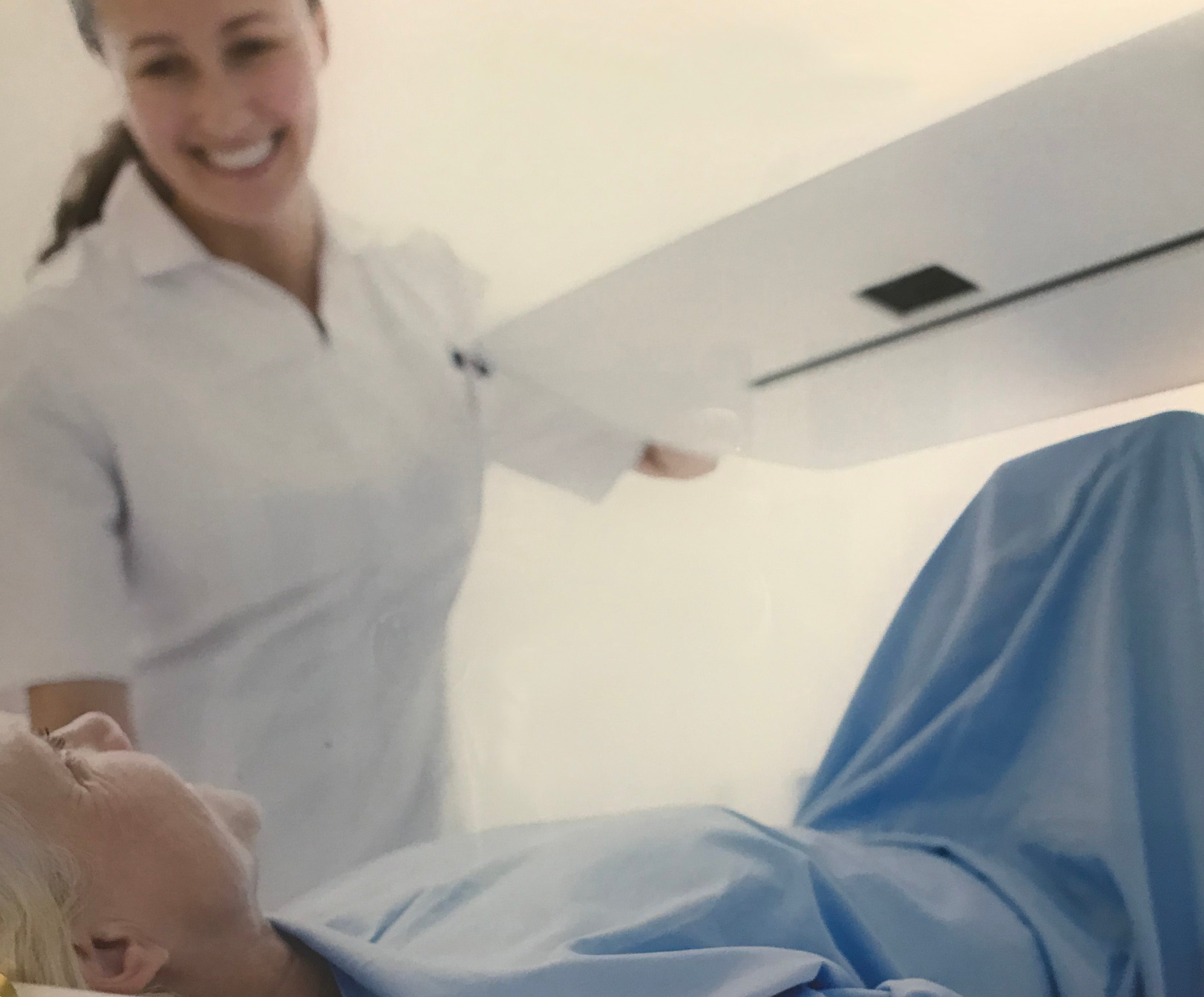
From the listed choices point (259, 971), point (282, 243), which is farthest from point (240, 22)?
point (259, 971)

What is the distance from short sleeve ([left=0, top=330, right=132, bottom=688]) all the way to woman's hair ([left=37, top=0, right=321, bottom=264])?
127mm

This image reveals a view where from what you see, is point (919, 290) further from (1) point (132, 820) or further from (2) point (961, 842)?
(1) point (132, 820)

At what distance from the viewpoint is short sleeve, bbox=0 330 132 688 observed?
0.79m

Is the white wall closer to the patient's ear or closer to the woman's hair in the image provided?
the woman's hair

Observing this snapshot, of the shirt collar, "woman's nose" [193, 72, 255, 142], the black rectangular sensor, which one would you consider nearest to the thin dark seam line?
the black rectangular sensor

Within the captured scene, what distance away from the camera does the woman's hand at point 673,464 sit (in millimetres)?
800

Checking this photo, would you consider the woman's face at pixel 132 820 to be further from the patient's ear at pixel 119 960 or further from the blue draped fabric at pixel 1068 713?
the blue draped fabric at pixel 1068 713

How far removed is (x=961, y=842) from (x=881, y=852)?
0.06m

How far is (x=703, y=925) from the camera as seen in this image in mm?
659

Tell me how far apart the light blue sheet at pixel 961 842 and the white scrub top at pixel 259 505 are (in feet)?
0.36

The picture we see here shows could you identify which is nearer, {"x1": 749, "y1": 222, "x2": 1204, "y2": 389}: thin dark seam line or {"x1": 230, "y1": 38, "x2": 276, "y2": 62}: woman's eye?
{"x1": 749, "y1": 222, "x2": 1204, "y2": 389}: thin dark seam line

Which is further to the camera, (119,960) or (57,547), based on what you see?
(57,547)

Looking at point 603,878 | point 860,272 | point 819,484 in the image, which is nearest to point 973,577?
point 819,484

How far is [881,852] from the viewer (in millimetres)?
734
